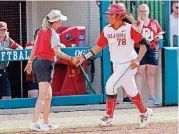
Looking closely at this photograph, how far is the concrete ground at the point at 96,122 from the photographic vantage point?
25.1 feet

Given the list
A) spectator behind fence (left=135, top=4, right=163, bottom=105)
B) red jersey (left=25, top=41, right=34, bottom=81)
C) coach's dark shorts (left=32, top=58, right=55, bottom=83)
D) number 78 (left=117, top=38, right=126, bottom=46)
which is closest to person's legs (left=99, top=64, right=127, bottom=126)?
number 78 (left=117, top=38, right=126, bottom=46)

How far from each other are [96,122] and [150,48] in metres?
2.15

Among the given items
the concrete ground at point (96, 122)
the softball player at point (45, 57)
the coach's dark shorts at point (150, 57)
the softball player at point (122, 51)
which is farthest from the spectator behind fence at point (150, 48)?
the softball player at point (45, 57)

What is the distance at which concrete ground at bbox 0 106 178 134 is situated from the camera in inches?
301

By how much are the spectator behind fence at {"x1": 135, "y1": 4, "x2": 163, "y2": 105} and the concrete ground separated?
542 mm

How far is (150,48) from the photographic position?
10.0m

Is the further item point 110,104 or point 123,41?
point 110,104

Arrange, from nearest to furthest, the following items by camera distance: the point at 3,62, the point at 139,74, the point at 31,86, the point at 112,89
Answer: the point at 112,89, the point at 3,62, the point at 139,74, the point at 31,86

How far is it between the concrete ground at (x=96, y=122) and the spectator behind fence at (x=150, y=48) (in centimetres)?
54

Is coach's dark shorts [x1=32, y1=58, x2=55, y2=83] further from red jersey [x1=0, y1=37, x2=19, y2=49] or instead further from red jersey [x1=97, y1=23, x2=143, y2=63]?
red jersey [x1=0, y1=37, x2=19, y2=49]

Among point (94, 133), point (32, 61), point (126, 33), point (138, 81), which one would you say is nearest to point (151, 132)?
point (94, 133)

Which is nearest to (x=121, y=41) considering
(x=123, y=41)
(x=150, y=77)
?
(x=123, y=41)

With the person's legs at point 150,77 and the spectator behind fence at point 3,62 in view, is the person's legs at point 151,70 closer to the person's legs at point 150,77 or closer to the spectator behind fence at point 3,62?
the person's legs at point 150,77

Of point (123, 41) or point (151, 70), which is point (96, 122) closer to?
point (123, 41)
